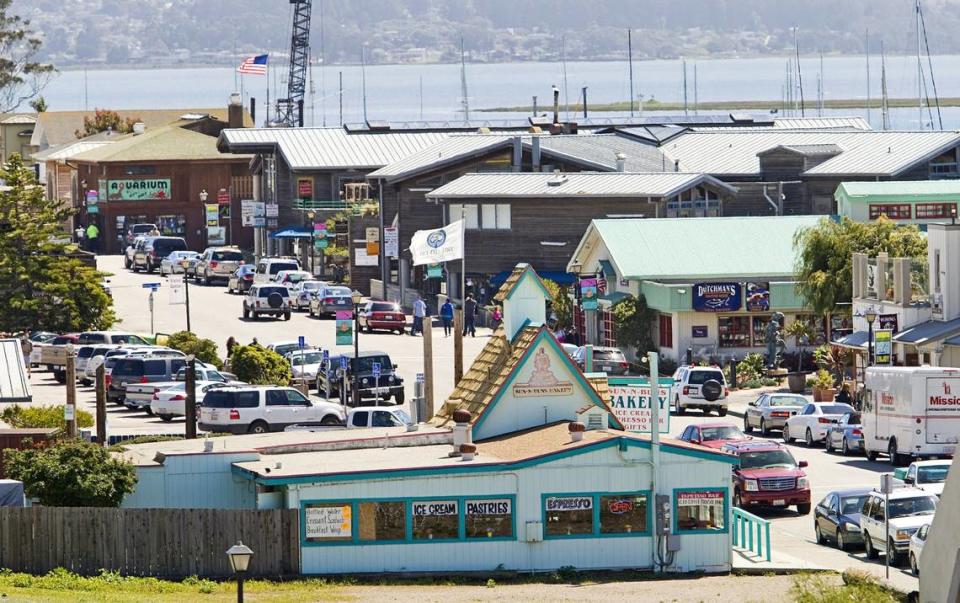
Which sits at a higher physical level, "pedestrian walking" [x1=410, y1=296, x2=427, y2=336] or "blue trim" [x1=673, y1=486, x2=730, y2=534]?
"pedestrian walking" [x1=410, y1=296, x2=427, y2=336]

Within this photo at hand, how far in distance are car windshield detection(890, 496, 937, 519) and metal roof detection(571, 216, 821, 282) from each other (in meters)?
34.9

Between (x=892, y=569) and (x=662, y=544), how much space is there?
12.5 ft

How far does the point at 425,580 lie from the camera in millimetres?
34625

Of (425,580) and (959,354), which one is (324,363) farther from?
(425,580)

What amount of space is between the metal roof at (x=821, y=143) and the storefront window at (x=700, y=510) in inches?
2140

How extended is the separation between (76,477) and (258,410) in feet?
58.8

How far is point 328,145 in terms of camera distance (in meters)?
110

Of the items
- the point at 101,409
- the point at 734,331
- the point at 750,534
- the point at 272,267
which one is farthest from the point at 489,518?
the point at 272,267

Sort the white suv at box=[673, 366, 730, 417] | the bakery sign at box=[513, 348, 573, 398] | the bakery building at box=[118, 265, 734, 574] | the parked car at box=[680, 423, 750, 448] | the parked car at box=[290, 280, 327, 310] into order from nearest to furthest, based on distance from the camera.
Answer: the bakery building at box=[118, 265, 734, 574], the bakery sign at box=[513, 348, 573, 398], the parked car at box=[680, 423, 750, 448], the white suv at box=[673, 366, 730, 417], the parked car at box=[290, 280, 327, 310]

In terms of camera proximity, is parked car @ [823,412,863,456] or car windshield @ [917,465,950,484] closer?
car windshield @ [917,465,950,484]

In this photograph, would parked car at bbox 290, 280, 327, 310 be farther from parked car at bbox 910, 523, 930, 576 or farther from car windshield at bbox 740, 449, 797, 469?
parked car at bbox 910, 523, 930, 576

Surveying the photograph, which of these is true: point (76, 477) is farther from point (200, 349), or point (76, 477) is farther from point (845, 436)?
point (200, 349)

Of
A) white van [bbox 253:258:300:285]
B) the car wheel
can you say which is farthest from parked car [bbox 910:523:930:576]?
white van [bbox 253:258:300:285]

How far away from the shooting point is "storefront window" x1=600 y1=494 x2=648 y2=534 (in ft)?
118
